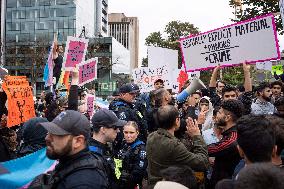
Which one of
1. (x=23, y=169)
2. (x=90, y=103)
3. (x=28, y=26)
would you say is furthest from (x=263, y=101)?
(x=28, y=26)

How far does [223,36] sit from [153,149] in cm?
340

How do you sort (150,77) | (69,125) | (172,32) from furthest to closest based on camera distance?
(172,32) < (150,77) < (69,125)

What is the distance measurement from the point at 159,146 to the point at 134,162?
1236 millimetres

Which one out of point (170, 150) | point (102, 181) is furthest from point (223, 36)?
point (102, 181)

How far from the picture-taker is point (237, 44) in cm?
675

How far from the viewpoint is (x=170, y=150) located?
402cm

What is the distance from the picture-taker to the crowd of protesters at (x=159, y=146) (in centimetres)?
292

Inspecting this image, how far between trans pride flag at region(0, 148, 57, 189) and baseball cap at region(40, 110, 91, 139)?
0.94 meters

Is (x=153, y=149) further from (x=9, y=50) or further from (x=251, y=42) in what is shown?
(x=9, y=50)

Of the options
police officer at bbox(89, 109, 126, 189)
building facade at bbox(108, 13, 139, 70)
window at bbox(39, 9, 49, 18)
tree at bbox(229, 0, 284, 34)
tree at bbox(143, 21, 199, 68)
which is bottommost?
police officer at bbox(89, 109, 126, 189)

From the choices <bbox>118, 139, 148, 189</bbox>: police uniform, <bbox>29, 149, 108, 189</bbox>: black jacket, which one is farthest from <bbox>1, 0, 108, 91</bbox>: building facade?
<bbox>29, 149, 108, 189</bbox>: black jacket

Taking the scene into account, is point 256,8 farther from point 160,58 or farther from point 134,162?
point 134,162

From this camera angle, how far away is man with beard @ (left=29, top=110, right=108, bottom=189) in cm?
290

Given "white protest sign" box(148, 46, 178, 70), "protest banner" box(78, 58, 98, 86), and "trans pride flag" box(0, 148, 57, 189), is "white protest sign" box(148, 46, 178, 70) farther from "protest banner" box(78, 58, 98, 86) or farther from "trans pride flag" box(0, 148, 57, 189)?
"trans pride flag" box(0, 148, 57, 189)
